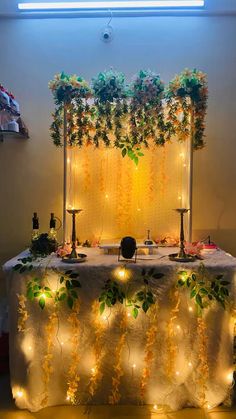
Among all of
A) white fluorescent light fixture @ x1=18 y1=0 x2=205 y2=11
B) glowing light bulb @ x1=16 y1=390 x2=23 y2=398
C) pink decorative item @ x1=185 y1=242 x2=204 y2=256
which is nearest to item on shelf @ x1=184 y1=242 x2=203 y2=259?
pink decorative item @ x1=185 y1=242 x2=204 y2=256

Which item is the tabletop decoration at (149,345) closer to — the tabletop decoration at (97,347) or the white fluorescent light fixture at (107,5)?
the tabletop decoration at (97,347)

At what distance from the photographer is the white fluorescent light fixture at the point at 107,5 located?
2.68 metres

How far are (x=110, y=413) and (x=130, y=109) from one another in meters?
1.94

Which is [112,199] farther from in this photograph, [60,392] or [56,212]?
[60,392]

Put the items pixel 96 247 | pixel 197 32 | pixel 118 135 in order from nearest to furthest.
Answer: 1. pixel 118 135
2. pixel 96 247
3. pixel 197 32

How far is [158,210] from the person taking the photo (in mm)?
2555

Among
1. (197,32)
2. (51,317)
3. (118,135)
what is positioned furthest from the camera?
(197,32)

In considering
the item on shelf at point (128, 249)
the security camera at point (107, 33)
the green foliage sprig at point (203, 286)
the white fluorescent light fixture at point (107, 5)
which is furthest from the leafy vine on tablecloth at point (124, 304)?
the white fluorescent light fixture at point (107, 5)

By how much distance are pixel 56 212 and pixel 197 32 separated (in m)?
1.90

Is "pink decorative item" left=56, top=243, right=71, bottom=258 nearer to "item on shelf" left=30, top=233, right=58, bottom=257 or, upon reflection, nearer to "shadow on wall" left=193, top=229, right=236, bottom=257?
"item on shelf" left=30, top=233, right=58, bottom=257

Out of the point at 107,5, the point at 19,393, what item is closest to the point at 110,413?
the point at 19,393

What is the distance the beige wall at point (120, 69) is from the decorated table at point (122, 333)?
0.85 m

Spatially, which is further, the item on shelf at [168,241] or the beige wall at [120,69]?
the beige wall at [120,69]

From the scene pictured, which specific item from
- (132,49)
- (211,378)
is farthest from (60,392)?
(132,49)
